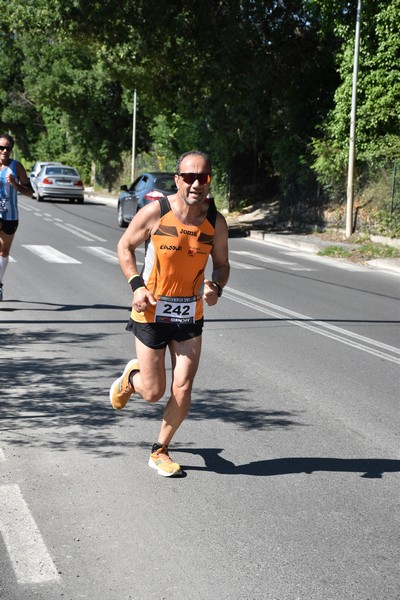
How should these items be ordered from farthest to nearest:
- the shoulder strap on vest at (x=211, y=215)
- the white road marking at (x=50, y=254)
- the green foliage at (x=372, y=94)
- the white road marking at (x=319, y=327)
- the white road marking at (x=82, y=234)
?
the green foliage at (x=372, y=94) → the white road marking at (x=82, y=234) → the white road marking at (x=50, y=254) → the white road marking at (x=319, y=327) → the shoulder strap on vest at (x=211, y=215)

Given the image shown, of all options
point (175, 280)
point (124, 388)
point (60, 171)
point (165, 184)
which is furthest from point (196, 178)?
point (60, 171)

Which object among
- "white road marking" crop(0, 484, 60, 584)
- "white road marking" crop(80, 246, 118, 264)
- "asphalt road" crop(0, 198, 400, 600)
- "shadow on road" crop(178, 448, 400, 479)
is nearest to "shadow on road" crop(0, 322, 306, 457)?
"asphalt road" crop(0, 198, 400, 600)

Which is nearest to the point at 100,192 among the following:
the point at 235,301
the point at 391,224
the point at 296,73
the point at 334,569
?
the point at 296,73

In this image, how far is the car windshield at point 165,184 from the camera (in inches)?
921

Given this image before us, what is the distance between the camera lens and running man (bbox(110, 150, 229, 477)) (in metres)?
4.94

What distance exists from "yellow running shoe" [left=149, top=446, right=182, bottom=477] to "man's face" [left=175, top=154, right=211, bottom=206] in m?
1.44

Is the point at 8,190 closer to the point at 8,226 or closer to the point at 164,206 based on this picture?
the point at 8,226

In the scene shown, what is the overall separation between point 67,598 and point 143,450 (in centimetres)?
200

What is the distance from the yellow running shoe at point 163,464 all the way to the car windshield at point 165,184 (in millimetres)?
18301

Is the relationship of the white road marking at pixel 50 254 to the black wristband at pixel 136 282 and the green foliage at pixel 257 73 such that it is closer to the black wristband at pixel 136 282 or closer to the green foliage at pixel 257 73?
the green foliage at pixel 257 73

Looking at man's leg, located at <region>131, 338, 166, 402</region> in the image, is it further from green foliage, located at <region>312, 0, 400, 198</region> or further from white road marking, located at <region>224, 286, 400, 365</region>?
green foliage, located at <region>312, 0, 400, 198</region>

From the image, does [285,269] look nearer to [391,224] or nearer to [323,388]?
[391,224]

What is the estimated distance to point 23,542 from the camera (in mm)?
4074

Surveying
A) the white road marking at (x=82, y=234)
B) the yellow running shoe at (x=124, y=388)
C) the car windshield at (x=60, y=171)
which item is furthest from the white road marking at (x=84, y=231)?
the yellow running shoe at (x=124, y=388)
